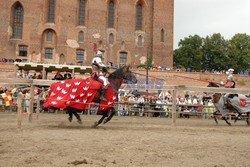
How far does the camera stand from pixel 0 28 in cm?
4688

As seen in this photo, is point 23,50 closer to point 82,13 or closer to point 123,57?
point 82,13

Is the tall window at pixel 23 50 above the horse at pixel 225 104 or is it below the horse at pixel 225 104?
above

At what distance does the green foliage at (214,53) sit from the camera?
66062 mm

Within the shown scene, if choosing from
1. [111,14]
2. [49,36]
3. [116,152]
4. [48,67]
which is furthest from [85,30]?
[116,152]

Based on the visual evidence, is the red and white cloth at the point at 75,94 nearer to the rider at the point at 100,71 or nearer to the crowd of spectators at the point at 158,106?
the rider at the point at 100,71

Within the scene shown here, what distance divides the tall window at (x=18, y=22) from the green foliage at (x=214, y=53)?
1342 inches

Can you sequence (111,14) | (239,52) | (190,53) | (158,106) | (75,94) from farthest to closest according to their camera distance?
(190,53), (239,52), (111,14), (158,106), (75,94)

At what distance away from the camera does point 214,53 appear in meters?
67.7

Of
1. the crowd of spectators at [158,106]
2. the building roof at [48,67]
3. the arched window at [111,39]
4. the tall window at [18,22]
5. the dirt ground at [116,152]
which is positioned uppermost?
the tall window at [18,22]

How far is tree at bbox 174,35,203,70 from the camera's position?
67625 mm

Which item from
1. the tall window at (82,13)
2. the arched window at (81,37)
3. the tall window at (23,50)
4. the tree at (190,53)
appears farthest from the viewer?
the tree at (190,53)

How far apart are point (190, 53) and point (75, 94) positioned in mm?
61146

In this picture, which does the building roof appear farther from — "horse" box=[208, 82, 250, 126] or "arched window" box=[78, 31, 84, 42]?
"arched window" box=[78, 31, 84, 42]

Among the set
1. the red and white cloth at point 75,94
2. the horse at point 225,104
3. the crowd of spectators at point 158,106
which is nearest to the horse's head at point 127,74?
the red and white cloth at point 75,94
